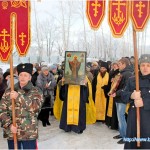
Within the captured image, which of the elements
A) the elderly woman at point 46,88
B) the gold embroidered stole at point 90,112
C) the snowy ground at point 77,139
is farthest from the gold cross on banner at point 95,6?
the elderly woman at point 46,88

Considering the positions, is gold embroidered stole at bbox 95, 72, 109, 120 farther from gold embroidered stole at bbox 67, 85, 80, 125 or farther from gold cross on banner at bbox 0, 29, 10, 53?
gold cross on banner at bbox 0, 29, 10, 53

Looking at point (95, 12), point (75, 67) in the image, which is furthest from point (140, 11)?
point (75, 67)

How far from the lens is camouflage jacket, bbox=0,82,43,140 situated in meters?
3.47

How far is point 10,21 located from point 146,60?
6.48ft

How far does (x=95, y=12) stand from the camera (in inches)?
168

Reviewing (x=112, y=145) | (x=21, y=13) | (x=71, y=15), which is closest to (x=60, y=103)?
(x=112, y=145)

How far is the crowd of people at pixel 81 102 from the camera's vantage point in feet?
11.4

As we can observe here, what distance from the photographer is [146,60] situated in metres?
3.57

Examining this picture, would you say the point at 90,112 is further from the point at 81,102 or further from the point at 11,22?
the point at 11,22

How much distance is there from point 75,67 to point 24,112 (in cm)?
261

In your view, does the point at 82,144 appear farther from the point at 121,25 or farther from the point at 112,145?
the point at 121,25

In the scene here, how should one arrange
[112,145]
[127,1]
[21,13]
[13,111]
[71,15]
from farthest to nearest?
1. [71,15]
2. [112,145]
3. [21,13]
4. [127,1]
5. [13,111]

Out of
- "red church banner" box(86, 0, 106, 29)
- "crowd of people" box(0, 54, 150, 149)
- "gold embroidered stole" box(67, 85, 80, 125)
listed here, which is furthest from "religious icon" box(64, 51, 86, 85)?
"red church banner" box(86, 0, 106, 29)

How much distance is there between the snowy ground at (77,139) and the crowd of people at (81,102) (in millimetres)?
148
